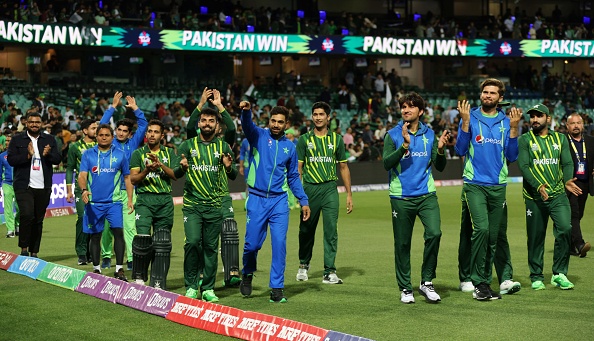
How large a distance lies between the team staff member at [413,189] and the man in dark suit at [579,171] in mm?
3682

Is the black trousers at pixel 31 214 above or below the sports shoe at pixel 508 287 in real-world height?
above

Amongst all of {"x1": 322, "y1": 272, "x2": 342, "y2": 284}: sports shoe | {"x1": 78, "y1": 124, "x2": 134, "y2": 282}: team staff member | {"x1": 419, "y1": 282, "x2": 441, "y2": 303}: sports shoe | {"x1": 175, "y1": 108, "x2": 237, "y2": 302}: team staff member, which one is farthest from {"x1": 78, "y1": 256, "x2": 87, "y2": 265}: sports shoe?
{"x1": 419, "y1": 282, "x2": 441, "y2": 303}: sports shoe

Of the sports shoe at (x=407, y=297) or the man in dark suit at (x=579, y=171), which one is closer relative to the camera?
the sports shoe at (x=407, y=297)

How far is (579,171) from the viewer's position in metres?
14.3

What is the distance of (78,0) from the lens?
40.5m

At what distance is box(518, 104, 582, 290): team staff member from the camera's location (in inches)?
456

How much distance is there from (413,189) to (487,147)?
96 cm

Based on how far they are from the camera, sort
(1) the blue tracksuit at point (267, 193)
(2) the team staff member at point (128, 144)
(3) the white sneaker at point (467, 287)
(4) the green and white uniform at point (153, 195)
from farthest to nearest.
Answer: (2) the team staff member at point (128, 144), (4) the green and white uniform at point (153, 195), (3) the white sneaker at point (467, 287), (1) the blue tracksuit at point (267, 193)

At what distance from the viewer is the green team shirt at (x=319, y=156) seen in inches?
508

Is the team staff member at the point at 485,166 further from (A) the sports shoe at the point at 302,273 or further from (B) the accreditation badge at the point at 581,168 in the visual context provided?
(B) the accreditation badge at the point at 581,168

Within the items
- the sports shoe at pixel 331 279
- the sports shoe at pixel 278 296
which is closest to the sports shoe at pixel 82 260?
the sports shoe at pixel 331 279

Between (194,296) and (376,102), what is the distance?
33.0m

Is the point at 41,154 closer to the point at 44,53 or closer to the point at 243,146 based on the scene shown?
the point at 243,146

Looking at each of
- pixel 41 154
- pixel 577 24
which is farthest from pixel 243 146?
pixel 577 24
